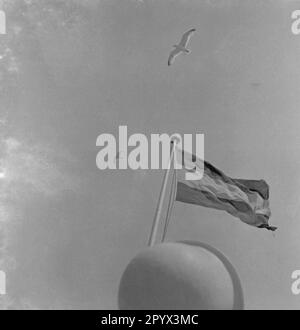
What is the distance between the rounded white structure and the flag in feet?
11.5

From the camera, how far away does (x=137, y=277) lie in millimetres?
21203

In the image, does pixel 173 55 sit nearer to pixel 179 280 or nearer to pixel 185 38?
pixel 185 38

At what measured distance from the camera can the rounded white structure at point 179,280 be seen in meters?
20.6

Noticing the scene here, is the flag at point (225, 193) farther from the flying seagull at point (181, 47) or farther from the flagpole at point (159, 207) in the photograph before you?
the flying seagull at point (181, 47)

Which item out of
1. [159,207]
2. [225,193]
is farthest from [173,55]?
[159,207]

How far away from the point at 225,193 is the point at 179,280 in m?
6.06

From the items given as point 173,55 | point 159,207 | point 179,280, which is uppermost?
point 173,55

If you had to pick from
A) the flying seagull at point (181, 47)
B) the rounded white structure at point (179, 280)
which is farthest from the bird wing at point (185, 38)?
the rounded white structure at point (179, 280)

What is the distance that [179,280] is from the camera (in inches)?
812

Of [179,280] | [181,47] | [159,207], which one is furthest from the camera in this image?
[181,47]

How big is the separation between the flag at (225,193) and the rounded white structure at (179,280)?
3511 millimetres
